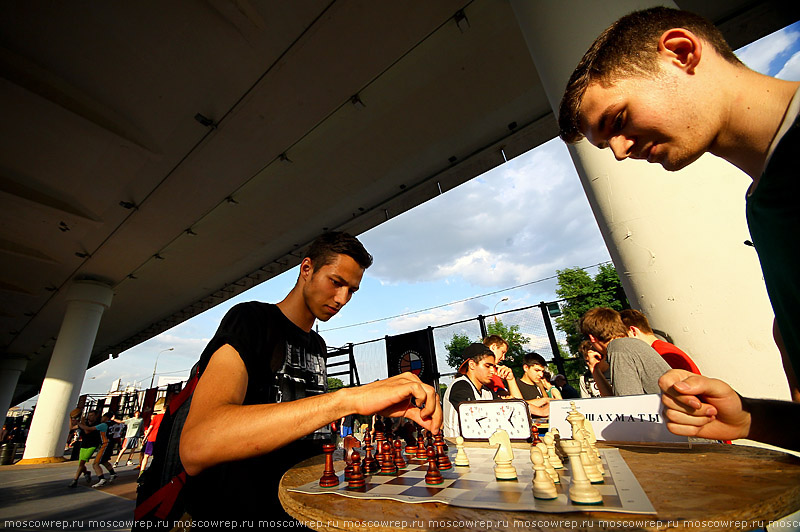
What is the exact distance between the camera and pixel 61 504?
4.68 meters

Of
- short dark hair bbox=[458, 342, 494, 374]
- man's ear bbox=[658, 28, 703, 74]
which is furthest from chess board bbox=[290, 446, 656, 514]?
short dark hair bbox=[458, 342, 494, 374]

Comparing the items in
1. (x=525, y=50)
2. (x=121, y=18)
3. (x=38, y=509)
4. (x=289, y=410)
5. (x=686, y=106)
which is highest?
(x=121, y=18)

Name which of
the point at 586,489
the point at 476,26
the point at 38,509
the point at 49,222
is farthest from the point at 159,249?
the point at 586,489

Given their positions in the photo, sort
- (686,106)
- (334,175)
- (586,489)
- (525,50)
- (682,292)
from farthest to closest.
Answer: (334,175) < (525,50) < (682,292) < (686,106) < (586,489)

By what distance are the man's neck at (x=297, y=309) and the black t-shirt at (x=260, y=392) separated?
0.37ft

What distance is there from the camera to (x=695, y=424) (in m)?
0.99

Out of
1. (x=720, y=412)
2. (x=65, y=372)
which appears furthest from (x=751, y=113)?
(x=65, y=372)

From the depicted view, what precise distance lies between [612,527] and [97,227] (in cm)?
973

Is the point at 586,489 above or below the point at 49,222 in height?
below

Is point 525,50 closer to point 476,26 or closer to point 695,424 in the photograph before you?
point 476,26

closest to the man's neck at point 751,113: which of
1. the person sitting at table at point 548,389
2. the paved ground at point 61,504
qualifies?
the person sitting at table at point 548,389

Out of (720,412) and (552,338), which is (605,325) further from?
(552,338)

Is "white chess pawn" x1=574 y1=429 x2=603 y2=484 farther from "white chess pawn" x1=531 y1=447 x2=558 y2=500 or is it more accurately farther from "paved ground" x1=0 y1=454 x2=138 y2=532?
"paved ground" x1=0 y1=454 x2=138 y2=532

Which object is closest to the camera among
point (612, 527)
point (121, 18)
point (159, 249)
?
point (612, 527)
